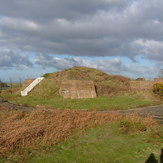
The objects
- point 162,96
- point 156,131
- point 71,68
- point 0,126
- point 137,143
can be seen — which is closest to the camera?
point 137,143

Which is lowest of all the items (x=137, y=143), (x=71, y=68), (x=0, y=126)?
(x=137, y=143)

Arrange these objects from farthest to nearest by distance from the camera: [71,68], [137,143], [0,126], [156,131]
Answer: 1. [71,68]
2. [156,131]
3. [0,126]
4. [137,143]

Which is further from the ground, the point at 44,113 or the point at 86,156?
the point at 44,113

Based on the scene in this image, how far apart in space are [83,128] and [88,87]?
16.4 meters

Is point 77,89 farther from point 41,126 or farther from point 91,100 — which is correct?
point 41,126

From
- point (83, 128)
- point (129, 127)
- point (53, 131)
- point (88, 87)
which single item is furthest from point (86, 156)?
point (88, 87)

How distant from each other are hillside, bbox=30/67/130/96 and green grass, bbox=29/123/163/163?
56.9 feet

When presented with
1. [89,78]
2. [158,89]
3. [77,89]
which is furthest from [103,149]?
[89,78]

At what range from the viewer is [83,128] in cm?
1027

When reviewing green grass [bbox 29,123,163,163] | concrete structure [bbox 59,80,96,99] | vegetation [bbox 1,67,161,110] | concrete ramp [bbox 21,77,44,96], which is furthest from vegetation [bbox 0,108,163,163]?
concrete ramp [bbox 21,77,44,96]

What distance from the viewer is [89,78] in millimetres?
30391

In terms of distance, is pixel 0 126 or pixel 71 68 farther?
pixel 71 68

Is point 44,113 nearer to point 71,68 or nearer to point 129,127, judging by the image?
point 129,127

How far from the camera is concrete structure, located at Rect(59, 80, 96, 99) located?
83.9 ft
